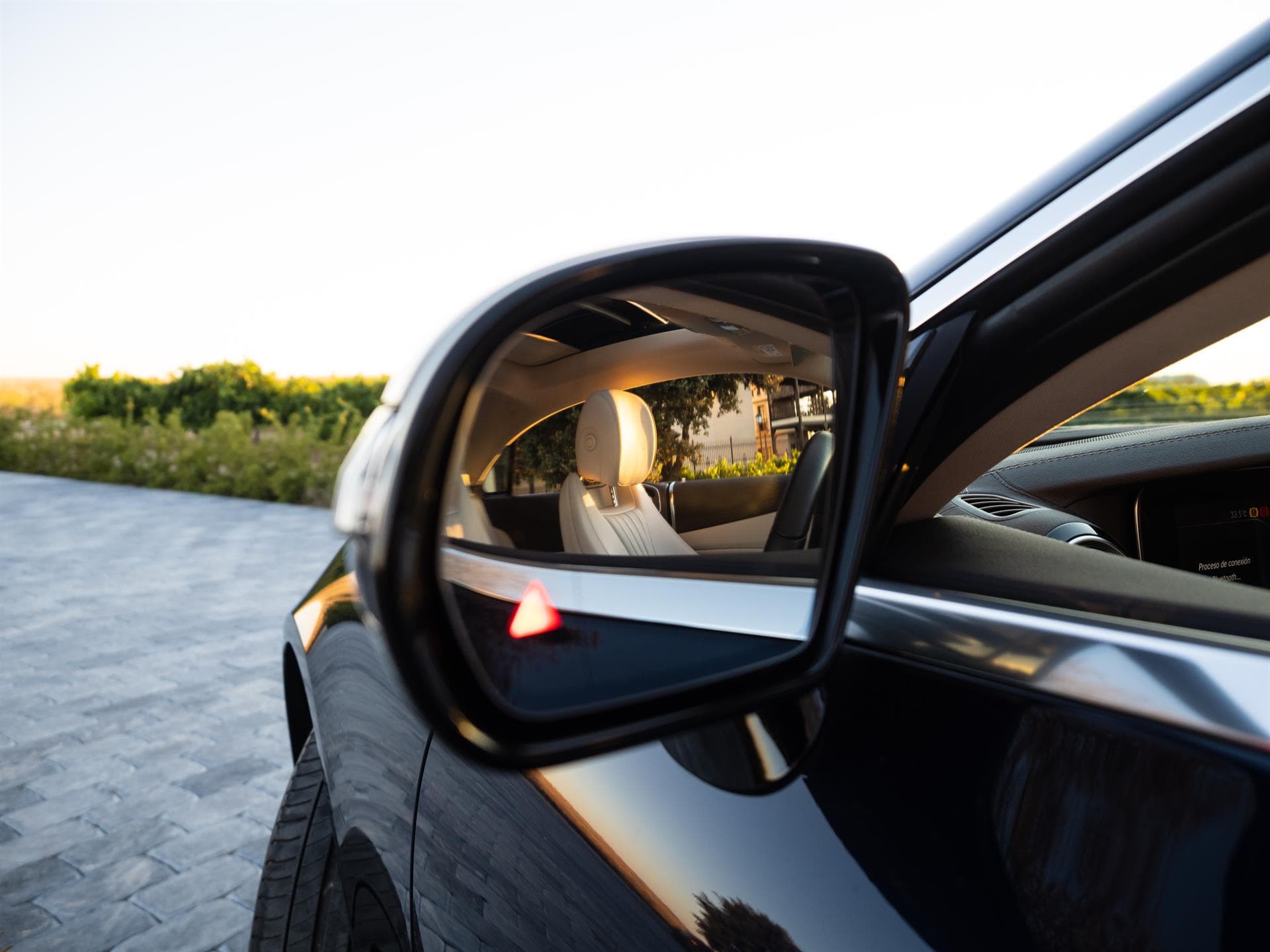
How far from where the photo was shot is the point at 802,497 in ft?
3.69

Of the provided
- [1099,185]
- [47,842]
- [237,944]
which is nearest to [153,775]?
[47,842]

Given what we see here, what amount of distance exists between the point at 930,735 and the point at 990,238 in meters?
0.56

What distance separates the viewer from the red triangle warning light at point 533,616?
995 mm

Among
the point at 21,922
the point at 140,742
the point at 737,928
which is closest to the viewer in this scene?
the point at 737,928

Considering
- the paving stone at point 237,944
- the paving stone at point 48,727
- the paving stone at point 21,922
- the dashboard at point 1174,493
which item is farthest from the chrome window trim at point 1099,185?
the paving stone at point 48,727

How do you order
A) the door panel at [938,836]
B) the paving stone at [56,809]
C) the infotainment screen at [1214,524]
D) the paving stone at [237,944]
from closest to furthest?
1. the door panel at [938,836]
2. the infotainment screen at [1214,524]
3. the paving stone at [237,944]
4. the paving stone at [56,809]

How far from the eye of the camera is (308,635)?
234 centimetres

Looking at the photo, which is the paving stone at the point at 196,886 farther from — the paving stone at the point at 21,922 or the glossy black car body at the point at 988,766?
the glossy black car body at the point at 988,766

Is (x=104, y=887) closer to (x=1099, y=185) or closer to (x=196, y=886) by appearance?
(x=196, y=886)

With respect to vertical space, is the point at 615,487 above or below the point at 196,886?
above

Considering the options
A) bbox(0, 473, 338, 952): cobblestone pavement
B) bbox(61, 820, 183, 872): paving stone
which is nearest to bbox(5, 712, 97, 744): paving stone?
bbox(0, 473, 338, 952): cobblestone pavement

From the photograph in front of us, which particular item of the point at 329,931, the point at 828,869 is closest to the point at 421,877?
the point at 329,931

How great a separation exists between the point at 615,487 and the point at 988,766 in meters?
0.55

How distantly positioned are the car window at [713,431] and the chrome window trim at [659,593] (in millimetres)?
114
